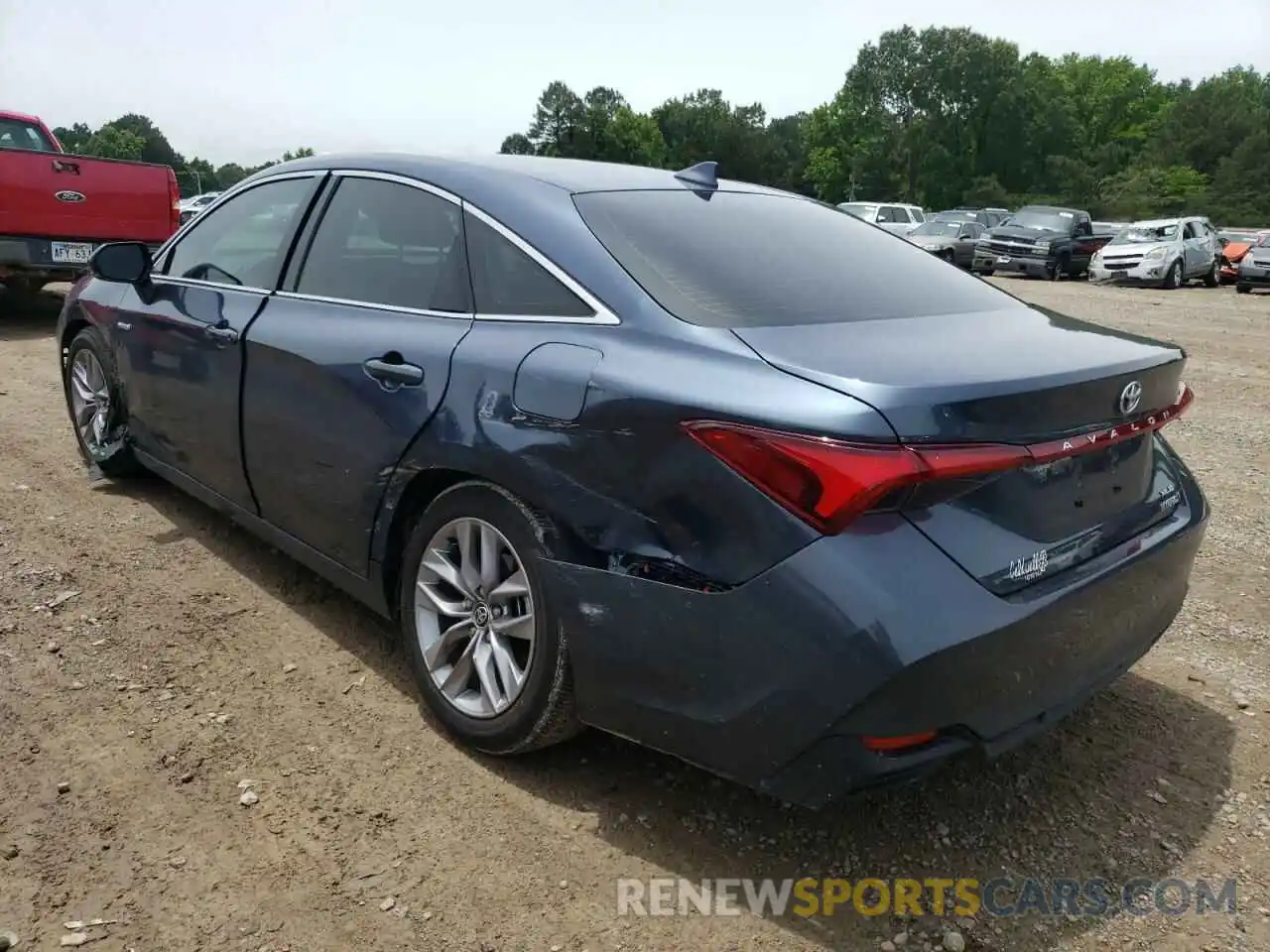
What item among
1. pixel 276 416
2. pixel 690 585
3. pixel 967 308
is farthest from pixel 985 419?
pixel 276 416

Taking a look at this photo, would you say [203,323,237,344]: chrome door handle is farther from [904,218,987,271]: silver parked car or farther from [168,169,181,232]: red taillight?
[904,218,987,271]: silver parked car

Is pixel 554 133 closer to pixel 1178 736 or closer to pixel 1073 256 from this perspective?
pixel 1073 256

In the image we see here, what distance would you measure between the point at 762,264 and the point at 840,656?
1.23m

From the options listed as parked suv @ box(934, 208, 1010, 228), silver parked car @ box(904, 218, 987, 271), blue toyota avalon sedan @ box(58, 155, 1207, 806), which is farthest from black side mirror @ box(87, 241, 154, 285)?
parked suv @ box(934, 208, 1010, 228)

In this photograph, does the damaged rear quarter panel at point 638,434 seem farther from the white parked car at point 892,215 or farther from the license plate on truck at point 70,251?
the white parked car at point 892,215

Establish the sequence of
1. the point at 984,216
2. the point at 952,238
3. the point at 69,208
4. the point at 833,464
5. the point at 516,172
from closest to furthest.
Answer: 1. the point at 833,464
2. the point at 516,172
3. the point at 69,208
4. the point at 952,238
5. the point at 984,216

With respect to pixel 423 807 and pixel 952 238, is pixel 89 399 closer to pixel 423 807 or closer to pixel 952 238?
pixel 423 807

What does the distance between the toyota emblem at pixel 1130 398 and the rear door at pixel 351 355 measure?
5.48ft

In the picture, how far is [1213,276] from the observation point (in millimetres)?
23688

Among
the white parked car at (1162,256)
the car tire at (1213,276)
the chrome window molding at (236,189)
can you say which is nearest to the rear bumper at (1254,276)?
the white parked car at (1162,256)

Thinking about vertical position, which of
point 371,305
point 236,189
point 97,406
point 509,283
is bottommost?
point 97,406

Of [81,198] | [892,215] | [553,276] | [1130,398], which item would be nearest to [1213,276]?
[892,215]

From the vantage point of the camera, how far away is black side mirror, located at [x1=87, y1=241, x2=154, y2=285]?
4285 mm

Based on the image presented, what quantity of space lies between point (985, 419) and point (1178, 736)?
1599 millimetres
